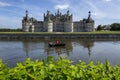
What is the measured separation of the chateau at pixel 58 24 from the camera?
17588 centimetres

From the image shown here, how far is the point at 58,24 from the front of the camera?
17912 cm

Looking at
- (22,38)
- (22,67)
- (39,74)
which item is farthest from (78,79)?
(22,38)

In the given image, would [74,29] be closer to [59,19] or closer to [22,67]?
[59,19]

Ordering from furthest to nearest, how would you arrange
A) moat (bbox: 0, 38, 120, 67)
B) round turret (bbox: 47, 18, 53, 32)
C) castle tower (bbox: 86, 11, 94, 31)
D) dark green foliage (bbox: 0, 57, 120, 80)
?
castle tower (bbox: 86, 11, 94, 31)
round turret (bbox: 47, 18, 53, 32)
moat (bbox: 0, 38, 120, 67)
dark green foliage (bbox: 0, 57, 120, 80)

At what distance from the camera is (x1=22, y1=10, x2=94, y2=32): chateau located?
17588cm

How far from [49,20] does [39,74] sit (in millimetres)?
171033

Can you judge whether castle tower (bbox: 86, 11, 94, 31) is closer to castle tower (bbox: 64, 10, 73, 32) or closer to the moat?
castle tower (bbox: 64, 10, 73, 32)

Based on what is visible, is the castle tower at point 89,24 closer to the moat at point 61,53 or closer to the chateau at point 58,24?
the chateau at point 58,24

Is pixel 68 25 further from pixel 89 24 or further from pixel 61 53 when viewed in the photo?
pixel 61 53

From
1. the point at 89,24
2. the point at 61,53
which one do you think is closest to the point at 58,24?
the point at 89,24

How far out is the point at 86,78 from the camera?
4.71m

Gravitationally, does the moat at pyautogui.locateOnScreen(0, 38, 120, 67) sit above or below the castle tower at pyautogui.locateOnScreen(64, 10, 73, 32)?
below

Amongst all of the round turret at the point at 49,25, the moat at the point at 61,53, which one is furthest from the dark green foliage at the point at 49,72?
the round turret at the point at 49,25

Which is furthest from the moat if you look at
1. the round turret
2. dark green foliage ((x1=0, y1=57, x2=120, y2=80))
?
the round turret
